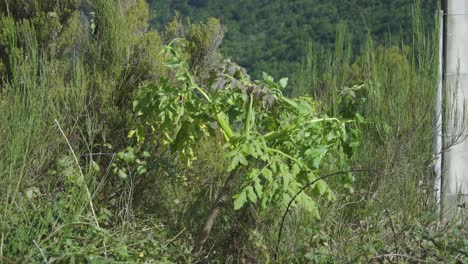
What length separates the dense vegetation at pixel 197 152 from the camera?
3977 millimetres

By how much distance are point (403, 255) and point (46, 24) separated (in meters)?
3.19

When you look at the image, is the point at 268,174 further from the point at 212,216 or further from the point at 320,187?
the point at 212,216

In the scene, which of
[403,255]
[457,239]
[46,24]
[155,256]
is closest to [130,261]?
[155,256]

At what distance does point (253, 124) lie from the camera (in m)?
4.57

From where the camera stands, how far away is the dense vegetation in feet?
13.0

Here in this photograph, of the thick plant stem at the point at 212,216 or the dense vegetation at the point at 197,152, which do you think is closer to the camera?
the dense vegetation at the point at 197,152

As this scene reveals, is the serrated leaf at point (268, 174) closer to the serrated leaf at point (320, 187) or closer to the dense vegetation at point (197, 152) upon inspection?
the dense vegetation at point (197, 152)

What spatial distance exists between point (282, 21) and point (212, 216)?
541 inches

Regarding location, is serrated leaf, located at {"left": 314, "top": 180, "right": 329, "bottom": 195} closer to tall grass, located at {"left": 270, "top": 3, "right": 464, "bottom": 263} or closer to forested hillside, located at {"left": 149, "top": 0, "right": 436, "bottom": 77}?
tall grass, located at {"left": 270, "top": 3, "right": 464, "bottom": 263}

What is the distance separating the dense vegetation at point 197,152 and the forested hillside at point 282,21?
23.8 feet

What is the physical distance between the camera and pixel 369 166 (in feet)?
18.0

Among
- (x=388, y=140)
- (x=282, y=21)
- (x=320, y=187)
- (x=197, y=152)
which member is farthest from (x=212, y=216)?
(x=282, y=21)

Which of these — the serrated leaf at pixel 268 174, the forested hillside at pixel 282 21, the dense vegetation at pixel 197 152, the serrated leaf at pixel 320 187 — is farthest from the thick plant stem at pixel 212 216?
the forested hillside at pixel 282 21

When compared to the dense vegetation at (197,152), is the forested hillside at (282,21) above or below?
below
